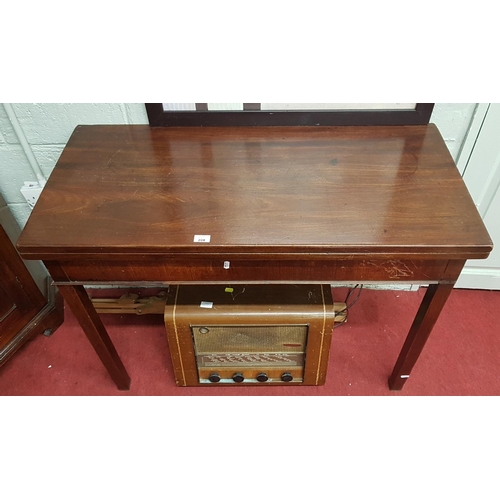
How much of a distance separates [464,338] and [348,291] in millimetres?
451

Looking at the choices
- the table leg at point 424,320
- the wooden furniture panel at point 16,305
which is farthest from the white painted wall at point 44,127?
the table leg at point 424,320

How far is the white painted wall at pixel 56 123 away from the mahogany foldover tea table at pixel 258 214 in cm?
11

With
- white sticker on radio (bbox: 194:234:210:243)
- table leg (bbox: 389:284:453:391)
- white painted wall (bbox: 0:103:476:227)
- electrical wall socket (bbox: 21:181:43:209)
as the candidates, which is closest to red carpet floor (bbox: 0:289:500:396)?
table leg (bbox: 389:284:453:391)

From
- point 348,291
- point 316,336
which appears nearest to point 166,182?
point 316,336

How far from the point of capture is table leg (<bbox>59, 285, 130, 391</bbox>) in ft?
3.94

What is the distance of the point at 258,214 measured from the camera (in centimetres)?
108

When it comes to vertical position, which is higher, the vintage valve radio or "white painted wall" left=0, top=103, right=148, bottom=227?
"white painted wall" left=0, top=103, right=148, bottom=227

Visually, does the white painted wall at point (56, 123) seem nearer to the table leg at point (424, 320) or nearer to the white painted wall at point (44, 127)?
the white painted wall at point (44, 127)

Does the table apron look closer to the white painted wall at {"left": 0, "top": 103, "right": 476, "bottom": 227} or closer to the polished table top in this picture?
the polished table top

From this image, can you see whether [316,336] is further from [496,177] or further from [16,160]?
[16,160]

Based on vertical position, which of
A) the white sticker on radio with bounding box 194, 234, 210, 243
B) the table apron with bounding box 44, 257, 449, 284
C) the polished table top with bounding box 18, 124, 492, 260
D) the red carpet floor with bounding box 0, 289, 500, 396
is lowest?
the red carpet floor with bounding box 0, 289, 500, 396

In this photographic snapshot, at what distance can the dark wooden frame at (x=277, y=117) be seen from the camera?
1.32 meters

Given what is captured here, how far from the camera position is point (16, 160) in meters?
1.49

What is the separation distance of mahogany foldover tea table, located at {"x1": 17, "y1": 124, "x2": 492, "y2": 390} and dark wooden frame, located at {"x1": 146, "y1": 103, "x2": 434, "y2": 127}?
5 cm
